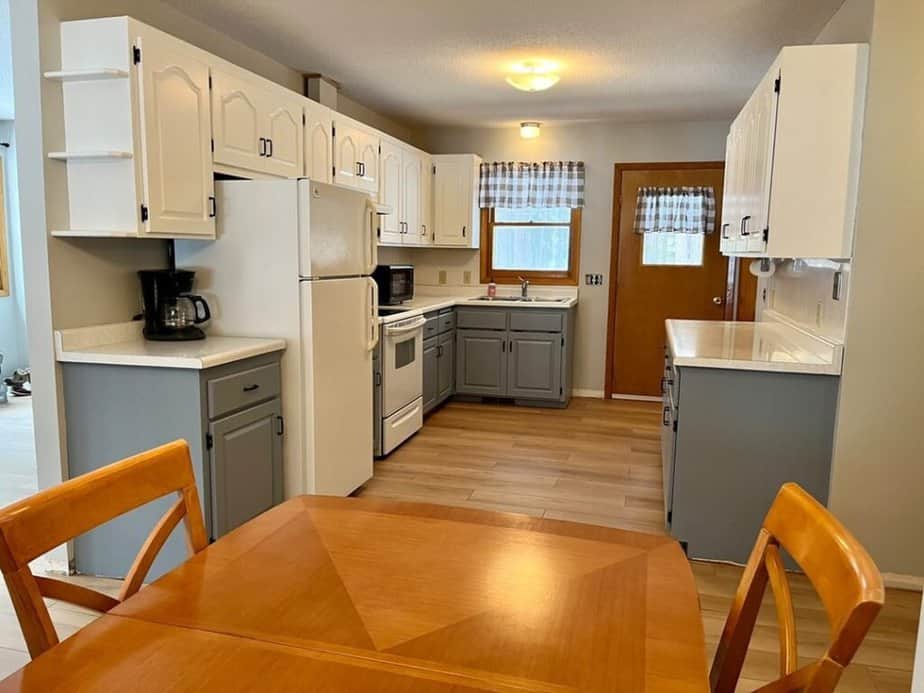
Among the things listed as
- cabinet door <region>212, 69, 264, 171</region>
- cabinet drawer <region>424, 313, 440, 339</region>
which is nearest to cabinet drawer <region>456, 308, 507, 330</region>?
cabinet drawer <region>424, 313, 440, 339</region>

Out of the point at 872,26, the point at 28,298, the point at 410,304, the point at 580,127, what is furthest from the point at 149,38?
the point at 580,127

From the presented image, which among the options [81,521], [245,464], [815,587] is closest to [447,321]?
[245,464]

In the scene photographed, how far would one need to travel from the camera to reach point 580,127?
5988 mm

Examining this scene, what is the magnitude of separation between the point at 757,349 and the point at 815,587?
2345 millimetres

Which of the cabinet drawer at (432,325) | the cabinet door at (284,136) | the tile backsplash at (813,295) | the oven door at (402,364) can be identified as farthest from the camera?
the cabinet drawer at (432,325)

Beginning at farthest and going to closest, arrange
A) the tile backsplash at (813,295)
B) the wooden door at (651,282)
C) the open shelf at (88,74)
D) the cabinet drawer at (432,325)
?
1. the wooden door at (651,282)
2. the cabinet drawer at (432,325)
3. the tile backsplash at (813,295)
4. the open shelf at (88,74)

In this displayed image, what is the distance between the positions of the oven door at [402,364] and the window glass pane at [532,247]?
181cm

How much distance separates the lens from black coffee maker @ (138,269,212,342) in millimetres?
2930

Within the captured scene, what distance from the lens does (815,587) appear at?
993mm

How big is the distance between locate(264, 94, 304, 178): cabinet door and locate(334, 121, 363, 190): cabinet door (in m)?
0.46

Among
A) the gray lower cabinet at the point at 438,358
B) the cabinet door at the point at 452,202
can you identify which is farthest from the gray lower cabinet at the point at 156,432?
the cabinet door at the point at 452,202

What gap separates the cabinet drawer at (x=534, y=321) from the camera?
5.58 metres

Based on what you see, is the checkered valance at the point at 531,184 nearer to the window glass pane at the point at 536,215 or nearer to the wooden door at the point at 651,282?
the window glass pane at the point at 536,215

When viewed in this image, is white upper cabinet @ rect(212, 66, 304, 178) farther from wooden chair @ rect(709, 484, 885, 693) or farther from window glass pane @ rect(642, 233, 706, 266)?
window glass pane @ rect(642, 233, 706, 266)
